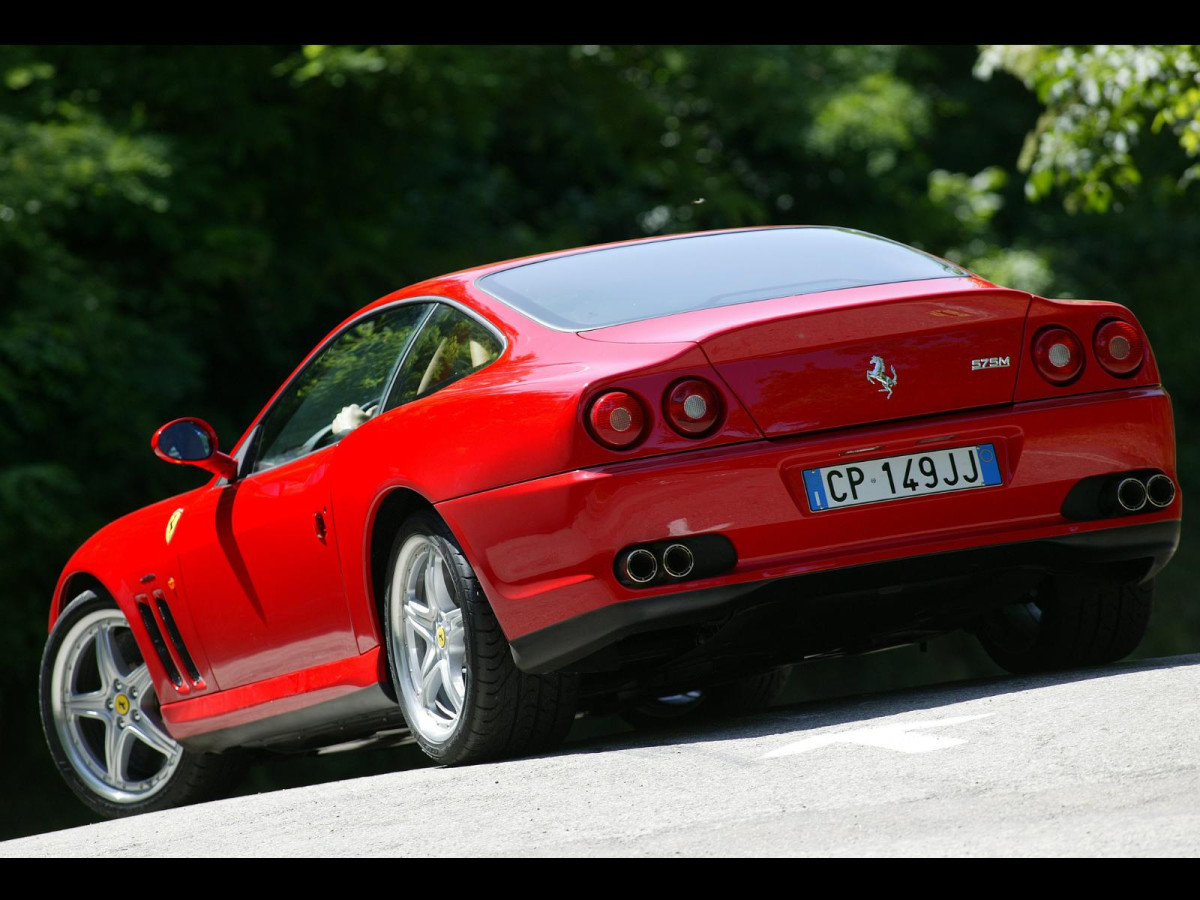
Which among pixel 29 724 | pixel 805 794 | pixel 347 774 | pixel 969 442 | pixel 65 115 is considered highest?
pixel 65 115

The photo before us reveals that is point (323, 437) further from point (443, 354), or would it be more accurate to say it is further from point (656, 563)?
point (656, 563)

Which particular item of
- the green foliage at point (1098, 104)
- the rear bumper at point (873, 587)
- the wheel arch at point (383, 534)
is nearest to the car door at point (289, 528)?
the wheel arch at point (383, 534)

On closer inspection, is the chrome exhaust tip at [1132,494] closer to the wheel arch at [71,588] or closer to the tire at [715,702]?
the tire at [715,702]

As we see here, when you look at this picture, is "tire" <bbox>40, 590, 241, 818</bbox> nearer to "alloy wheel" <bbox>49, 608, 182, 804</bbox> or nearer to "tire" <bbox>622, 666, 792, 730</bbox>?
"alloy wheel" <bbox>49, 608, 182, 804</bbox>

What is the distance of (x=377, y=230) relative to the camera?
1752 centimetres

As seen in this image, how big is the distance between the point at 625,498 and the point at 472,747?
871 mm

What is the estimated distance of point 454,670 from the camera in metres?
5.46

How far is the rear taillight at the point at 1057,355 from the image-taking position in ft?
17.5

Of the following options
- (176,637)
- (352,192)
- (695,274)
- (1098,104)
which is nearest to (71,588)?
(176,637)

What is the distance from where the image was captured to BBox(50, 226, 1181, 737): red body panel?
5.02m

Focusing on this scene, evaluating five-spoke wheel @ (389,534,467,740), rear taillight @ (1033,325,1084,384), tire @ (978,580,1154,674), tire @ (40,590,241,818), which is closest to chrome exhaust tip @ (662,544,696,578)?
five-spoke wheel @ (389,534,467,740)

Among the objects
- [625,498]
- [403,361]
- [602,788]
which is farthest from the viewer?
[403,361]
